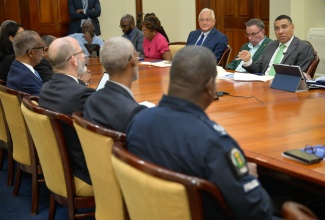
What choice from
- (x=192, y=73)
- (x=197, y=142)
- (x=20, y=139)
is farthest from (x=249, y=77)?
(x=197, y=142)

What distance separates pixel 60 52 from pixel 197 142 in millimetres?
1833

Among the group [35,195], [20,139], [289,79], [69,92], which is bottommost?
[35,195]

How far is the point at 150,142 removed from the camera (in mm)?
1875

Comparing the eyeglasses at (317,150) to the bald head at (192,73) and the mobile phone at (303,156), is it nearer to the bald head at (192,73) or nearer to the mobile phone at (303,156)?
the mobile phone at (303,156)

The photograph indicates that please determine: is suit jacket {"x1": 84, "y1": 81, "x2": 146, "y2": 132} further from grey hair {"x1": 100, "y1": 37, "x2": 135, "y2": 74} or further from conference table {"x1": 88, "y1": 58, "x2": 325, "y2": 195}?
conference table {"x1": 88, "y1": 58, "x2": 325, "y2": 195}

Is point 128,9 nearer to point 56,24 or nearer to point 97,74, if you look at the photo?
point 56,24

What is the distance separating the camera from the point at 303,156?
7.15 feet

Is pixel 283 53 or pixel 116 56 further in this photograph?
pixel 283 53

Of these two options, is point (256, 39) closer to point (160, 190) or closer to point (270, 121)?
point (270, 121)

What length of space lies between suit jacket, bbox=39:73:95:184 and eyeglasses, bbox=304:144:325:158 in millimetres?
1158

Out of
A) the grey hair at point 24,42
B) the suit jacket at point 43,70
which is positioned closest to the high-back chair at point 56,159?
the grey hair at point 24,42

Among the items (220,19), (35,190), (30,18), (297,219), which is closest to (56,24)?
(30,18)

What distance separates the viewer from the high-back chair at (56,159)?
2.76 metres

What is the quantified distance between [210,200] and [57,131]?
120cm
